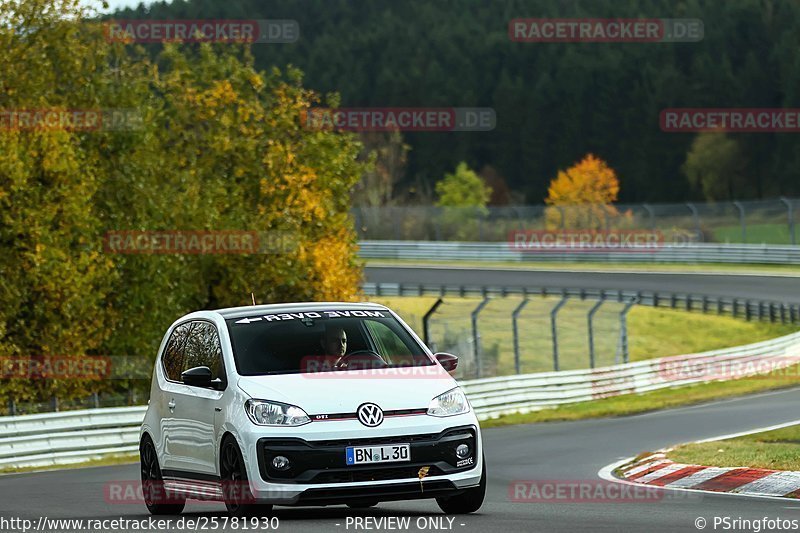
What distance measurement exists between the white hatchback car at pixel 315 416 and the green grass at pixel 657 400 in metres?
16.2

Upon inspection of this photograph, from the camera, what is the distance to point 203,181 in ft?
127

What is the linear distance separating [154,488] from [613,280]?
4808 cm

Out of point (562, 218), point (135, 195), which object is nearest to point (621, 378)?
point (135, 195)

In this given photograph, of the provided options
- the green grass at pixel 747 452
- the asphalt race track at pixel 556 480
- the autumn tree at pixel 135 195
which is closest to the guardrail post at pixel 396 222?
the autumn tree at pixel 135 195

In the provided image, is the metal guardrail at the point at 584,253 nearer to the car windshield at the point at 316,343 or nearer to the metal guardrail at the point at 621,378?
the metal guardrail at the point at 621,378

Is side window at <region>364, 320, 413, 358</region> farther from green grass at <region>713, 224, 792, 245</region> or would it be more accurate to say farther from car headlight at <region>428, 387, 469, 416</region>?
green grass at <region>713, 224, 792, 245</region>

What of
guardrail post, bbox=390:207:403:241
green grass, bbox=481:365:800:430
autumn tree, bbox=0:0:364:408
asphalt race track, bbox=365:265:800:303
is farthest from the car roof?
guardrail post, bbox=390:207:403:241

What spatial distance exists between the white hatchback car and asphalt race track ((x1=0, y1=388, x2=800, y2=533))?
1.17ft

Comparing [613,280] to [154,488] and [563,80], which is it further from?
[563,80]

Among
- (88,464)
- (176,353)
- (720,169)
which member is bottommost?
(88,464)

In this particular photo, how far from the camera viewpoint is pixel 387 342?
1109 centimetres

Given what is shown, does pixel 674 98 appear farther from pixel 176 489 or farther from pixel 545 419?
pixel 176 489

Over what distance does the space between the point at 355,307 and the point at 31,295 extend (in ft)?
64.6

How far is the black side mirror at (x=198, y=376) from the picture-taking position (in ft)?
32.7
